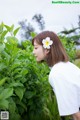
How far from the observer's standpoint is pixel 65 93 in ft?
9.15

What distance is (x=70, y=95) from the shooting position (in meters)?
2.81

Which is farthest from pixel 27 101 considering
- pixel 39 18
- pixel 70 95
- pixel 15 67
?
pixel 39 18

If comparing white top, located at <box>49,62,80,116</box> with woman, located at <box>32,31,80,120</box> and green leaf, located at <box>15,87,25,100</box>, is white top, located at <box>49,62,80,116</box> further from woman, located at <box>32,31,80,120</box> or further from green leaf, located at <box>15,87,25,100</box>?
green leaf, located at <box>15,87,25,100</box>

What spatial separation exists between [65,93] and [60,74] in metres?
0.14

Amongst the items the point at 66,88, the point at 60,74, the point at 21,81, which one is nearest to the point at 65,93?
the point at 66,88

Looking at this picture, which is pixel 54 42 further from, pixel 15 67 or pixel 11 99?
pixel 11 99

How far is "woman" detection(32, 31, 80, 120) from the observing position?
9.16 ft

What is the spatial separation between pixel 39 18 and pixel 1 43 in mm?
6075

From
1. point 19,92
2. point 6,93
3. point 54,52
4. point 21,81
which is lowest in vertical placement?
point 6,93

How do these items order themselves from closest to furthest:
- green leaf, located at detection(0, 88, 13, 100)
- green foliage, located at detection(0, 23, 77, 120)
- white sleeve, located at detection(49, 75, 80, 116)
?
green leaf, located at detection(0, 88, 13, 100)
white sleeve, located at detection(49, 75, 80, 116)
green foliage, located at detection(0, 23, 77, 120)

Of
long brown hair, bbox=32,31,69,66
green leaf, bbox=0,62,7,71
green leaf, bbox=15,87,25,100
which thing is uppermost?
long brown hair, bbox=32,31,69,66

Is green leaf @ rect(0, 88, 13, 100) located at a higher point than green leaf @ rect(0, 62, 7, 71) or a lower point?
lower

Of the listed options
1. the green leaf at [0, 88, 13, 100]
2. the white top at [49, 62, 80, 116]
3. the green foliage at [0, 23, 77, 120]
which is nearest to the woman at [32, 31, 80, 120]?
the white top at [49, 62, 80, 116]

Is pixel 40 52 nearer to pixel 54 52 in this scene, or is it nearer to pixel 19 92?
pixel 54 52
